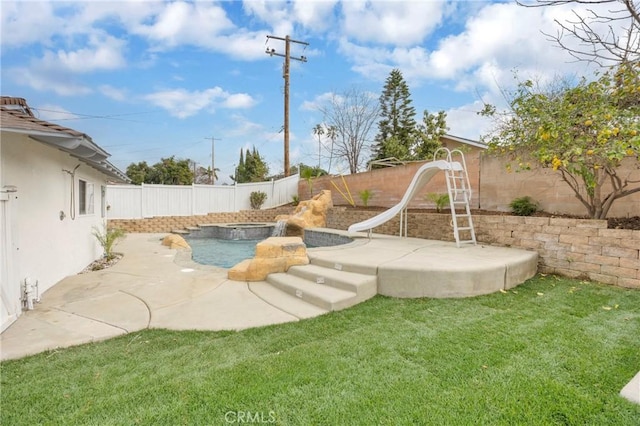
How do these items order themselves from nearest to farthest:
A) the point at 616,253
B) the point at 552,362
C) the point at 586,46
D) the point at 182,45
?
the point at 552,362 < the point at 586,46 < the point at 616,253 < the point at 182,45

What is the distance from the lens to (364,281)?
4254mm

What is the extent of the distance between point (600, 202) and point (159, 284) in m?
7.58

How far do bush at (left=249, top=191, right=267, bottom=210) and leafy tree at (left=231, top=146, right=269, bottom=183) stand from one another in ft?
35.9

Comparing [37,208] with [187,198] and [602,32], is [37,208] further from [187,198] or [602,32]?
[187,198]

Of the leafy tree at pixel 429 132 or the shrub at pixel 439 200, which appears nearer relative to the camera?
the shrub at pixel 439 200

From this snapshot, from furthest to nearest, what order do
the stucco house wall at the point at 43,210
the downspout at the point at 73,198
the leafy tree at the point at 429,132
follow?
1. the leafy tree at the point at 429,132
2. the downspout at the point at 73,198
3. the stucco house wall at the point at 43,210

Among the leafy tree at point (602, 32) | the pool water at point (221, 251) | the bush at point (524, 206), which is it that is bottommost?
the pool water at point (221, 251)

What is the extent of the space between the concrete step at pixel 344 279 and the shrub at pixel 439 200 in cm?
479

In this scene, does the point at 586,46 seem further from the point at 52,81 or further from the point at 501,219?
the point at 52,81

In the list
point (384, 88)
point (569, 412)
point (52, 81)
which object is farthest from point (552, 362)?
point (384, 88)

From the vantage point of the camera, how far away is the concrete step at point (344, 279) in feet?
13.7

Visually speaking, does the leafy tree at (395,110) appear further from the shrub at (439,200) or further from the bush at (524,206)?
the bush at (524,206)

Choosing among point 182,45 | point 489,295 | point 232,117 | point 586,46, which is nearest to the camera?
point 586,46

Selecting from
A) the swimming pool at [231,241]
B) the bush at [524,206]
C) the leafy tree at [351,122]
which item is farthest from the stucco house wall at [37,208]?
the leafy tree at [351,122]
